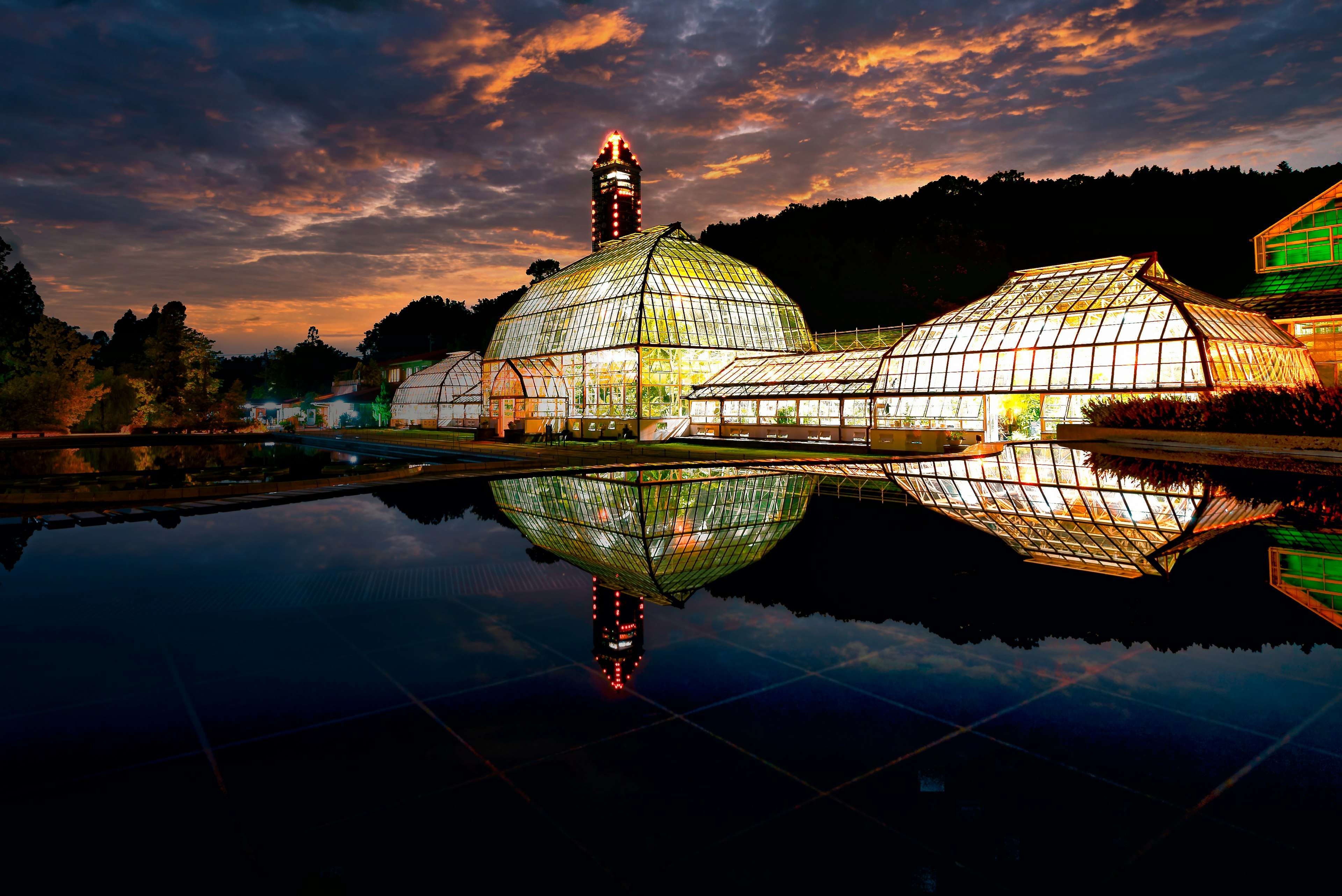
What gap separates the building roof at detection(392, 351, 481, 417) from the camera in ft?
243

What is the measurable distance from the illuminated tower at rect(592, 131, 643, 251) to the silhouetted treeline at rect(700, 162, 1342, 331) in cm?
2135

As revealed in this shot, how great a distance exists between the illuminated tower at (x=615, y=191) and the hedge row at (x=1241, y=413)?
55877 mm

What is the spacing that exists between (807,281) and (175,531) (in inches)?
3358

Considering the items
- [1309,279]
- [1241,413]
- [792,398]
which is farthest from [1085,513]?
[1309,279]

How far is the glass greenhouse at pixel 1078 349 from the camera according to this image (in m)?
31.6

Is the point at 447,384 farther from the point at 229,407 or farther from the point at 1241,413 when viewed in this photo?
the point at 1241,413

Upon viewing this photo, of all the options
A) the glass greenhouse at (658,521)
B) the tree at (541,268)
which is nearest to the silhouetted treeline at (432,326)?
the tree at (541,268)

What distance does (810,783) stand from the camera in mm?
3604

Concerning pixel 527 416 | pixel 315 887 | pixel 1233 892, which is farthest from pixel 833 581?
pixel 527 416

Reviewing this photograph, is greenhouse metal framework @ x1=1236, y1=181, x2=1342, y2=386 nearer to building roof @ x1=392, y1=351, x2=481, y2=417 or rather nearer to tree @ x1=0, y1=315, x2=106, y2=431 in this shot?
building roof @ x1=392, y1=351, x2=481, y2=417

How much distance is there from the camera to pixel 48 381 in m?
56.5

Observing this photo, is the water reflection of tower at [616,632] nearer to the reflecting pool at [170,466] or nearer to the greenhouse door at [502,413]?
the reflecting pool at [170,466]

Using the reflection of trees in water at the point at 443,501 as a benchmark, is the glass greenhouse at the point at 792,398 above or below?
above

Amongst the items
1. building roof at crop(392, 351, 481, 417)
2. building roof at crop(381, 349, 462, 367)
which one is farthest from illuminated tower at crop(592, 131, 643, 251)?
building roof at crop(381, 349, 462, 367)
